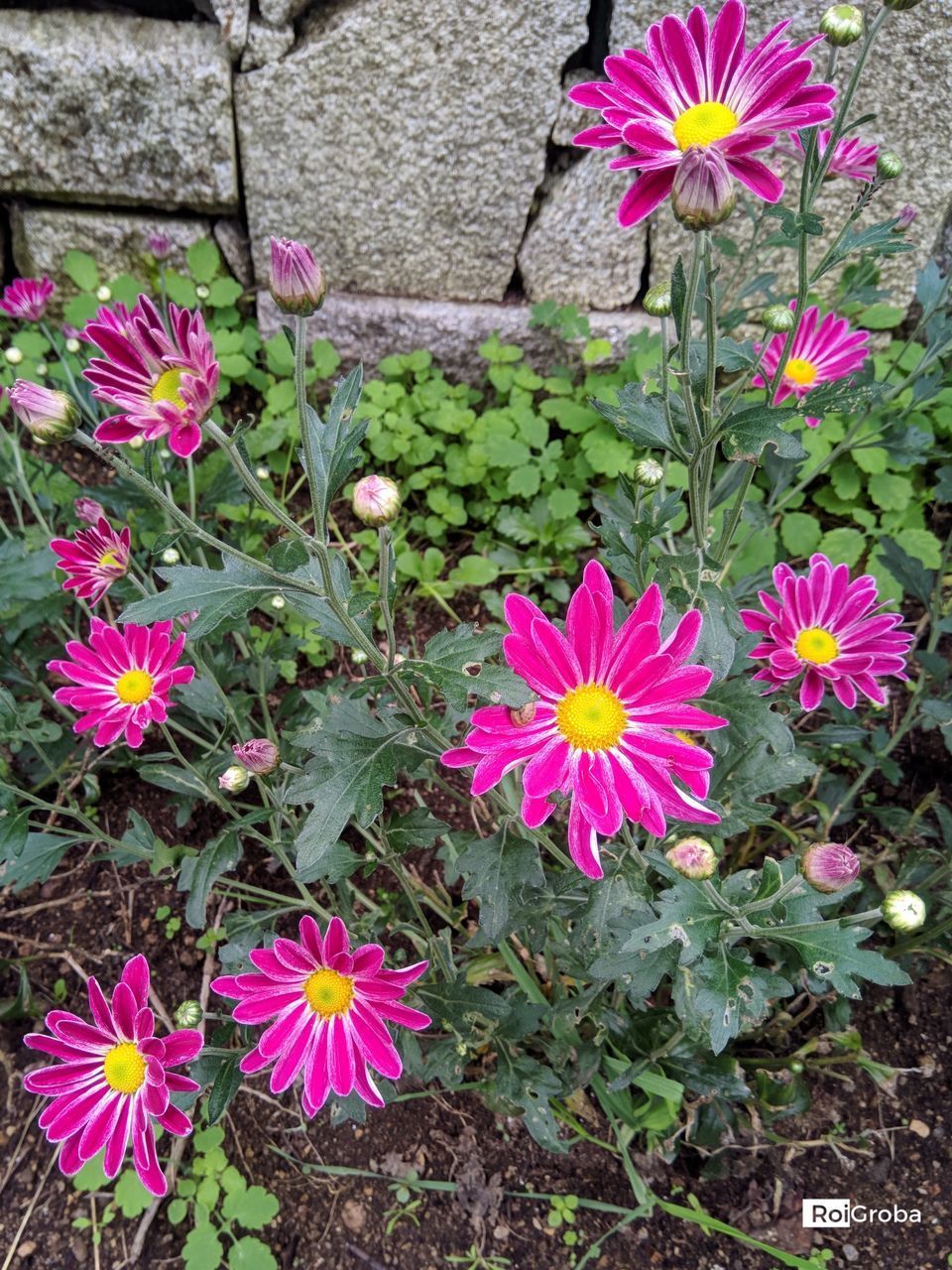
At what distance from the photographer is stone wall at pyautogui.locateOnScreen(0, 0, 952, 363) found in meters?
2.42

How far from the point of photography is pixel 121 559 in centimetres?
170

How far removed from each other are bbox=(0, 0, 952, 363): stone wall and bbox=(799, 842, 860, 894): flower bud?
212 centimetres

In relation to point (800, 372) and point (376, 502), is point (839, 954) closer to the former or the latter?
point (376, 502)

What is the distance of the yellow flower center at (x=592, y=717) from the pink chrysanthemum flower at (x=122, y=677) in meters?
0.73

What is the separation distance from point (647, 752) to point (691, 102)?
0.86 meters

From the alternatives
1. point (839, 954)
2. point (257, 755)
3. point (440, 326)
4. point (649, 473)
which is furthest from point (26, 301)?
point (839, 954)

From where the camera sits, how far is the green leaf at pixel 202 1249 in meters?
1.67

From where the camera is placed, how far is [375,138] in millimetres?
2570

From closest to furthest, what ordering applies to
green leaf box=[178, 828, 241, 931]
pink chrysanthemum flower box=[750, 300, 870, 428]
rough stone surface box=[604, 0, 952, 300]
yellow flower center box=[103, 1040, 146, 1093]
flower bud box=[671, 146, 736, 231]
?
flower bud box=[671, 146, 736, 231] < yellow flower center box=[103, 1040, 146, 1093] < green leaf box=[178, 828, 241, 931] < pink chrysanthemum flower box=[750, 300, 870, 428] < rough stone surface box=[604, 0, 952, 300]

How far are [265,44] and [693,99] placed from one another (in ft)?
5.73

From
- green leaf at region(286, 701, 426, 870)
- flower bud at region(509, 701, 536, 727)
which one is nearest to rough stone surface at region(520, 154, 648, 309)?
green leaf at region(286, 701, 426, 870)

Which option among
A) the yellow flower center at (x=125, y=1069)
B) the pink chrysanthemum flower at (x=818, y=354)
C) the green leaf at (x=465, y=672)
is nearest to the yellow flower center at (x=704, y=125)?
the green leaf at (x=465, y=672)

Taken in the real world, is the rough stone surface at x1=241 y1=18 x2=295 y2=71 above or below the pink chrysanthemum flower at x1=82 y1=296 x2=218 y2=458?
above

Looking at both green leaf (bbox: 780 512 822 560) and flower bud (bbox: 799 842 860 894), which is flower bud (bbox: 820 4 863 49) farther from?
green leaf (bbox: 780 512 822 560)
